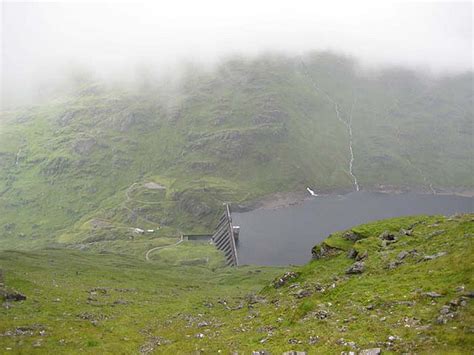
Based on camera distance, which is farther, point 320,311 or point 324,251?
point 324,251

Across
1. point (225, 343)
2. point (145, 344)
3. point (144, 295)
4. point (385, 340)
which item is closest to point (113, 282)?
point (144, 295)

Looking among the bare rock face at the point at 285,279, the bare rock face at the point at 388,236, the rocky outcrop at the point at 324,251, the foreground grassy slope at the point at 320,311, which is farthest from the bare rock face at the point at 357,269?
the rocky outcrop at the point at 324,251

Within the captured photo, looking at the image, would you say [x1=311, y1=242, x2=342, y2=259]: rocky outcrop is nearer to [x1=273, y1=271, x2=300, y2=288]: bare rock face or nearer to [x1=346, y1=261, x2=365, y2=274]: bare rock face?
[x1=273, y1=271, x2=300, y2=288]: bare rock face

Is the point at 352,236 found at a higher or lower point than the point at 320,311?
lower

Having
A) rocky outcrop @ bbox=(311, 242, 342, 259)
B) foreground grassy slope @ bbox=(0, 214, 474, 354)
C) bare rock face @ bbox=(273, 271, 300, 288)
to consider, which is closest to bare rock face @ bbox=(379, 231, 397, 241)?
foreground grassy slope @ bbox=(0, 214, 474, 354)

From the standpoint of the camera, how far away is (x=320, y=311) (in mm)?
41688

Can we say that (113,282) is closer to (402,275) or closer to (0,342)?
(0,342)

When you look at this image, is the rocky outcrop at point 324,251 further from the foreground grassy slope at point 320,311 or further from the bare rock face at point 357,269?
the bare rock face at point 357,269

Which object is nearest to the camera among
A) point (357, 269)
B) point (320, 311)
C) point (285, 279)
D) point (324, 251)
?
point (320, 311)

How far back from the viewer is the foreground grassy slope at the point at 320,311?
32562 mm

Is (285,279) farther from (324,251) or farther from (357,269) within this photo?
(357,269)

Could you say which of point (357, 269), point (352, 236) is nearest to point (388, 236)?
point (352, 236)

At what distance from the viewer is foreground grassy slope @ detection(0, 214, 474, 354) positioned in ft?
107

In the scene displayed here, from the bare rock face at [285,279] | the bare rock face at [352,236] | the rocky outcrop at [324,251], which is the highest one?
the bare rock face at [352,236]
